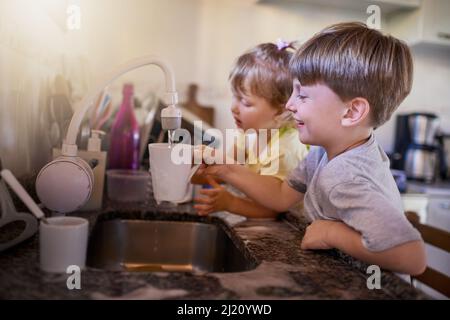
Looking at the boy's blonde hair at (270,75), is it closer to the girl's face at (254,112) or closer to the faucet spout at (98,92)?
the girl's face at (254,112)

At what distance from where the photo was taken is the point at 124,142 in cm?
137

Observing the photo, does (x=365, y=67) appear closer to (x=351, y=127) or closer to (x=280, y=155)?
(x=351, y=127)

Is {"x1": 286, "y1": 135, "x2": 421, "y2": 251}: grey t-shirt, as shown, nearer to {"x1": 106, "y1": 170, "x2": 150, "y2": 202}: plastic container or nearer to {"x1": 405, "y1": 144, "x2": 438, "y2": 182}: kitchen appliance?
{"x1": 106, "y1": 170, "x2": 150, "y2": 202}: plastic container

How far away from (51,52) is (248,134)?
618mm

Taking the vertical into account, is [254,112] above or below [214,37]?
below

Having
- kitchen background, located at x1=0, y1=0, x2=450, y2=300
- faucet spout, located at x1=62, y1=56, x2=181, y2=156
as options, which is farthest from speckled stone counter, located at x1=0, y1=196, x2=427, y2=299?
kitchen background, located at x1=0, y1=0, x2=450, y2=300

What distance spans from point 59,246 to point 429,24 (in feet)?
8.25

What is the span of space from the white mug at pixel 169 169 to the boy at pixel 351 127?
23cm

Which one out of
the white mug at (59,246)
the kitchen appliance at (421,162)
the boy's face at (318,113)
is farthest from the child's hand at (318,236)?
the kitchen appliance at (421,162)

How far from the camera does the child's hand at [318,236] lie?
73cm

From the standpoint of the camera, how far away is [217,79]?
2.52 m

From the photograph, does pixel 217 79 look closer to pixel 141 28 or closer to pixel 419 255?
pixel 141 28

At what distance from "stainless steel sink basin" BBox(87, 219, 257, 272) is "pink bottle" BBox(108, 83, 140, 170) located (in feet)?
1.30

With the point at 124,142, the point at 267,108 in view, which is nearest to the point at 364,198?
the point at 267,108
